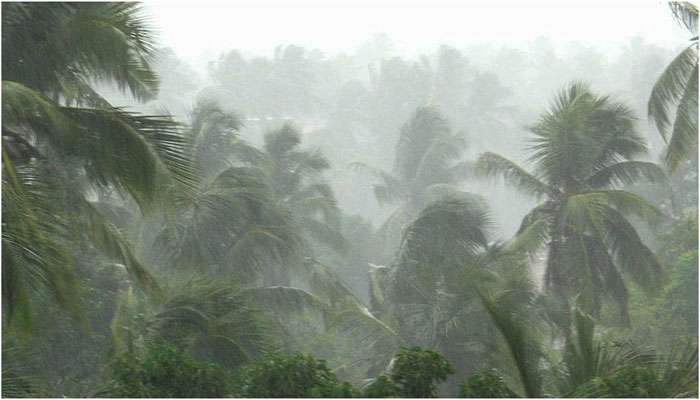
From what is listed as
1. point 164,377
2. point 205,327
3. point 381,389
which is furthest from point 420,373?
point 205,327

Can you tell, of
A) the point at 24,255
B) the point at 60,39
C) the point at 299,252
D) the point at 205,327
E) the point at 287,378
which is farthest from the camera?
the point at 299,252

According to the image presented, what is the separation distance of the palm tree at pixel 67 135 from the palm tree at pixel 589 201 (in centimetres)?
861

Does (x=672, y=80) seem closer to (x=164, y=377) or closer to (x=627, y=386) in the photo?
(x=627, y=386)

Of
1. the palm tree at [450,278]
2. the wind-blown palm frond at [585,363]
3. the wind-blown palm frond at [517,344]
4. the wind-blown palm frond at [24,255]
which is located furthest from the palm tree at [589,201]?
the wind-blown palm frond at [24,255]

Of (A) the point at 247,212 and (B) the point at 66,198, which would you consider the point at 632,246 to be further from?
(B) the point at 66,198

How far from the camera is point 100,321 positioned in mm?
12633

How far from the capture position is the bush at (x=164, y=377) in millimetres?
6371

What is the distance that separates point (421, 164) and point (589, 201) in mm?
13036

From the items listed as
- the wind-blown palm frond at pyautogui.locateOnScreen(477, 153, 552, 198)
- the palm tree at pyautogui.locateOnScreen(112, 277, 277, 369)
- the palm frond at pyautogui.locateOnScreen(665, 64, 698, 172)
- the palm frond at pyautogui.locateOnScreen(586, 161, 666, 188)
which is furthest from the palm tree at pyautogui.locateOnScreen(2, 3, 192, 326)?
the palm frond at pyautogui.locateOnScreen(586, 161, 666, 188)

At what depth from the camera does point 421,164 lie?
88.0 feet

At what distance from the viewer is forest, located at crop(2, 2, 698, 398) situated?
6.39m

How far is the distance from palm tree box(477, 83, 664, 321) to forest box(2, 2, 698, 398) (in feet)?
0.14

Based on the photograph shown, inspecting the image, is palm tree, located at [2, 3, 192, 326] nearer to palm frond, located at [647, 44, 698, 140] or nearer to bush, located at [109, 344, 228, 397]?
bush, located at [109, 344, 228, 397]

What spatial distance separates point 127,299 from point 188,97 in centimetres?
3567
